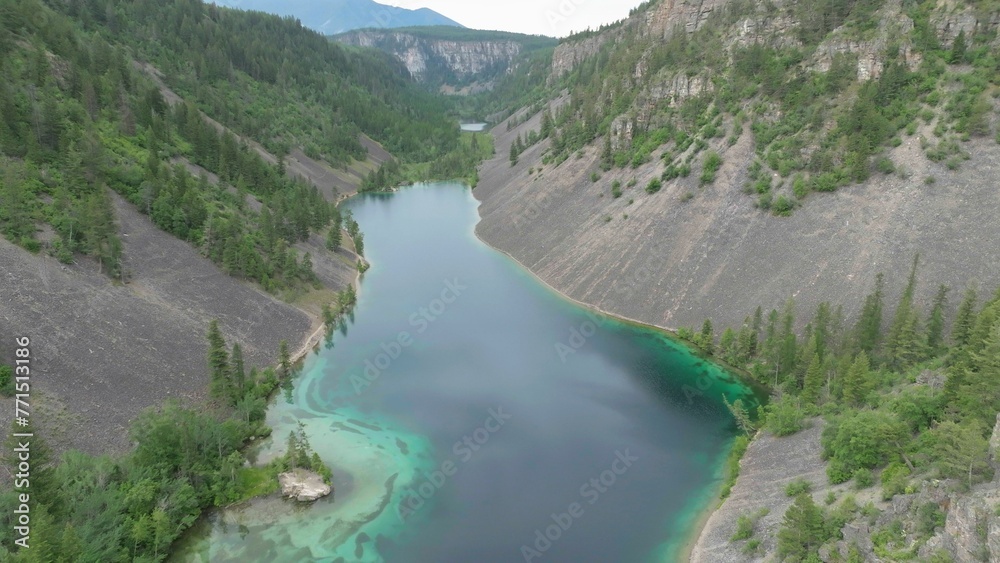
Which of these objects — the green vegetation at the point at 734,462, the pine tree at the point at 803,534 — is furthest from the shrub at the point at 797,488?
the pine tree at the point at 803,534

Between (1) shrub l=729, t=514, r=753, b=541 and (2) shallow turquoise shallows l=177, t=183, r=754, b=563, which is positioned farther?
(2) shallow turquoise shallows l=177, t=183, r=754, b=563

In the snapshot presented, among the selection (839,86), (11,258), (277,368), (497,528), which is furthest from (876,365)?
(11,258)

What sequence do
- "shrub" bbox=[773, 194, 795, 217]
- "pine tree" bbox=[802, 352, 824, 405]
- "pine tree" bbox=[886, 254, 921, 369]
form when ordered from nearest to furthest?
"pine tree" bbox=[802, 352, 824, 405] → "pine tree" bbox=[886, 254, 921, 369] → "shrub" bbox=[773, 194, 795, 217]

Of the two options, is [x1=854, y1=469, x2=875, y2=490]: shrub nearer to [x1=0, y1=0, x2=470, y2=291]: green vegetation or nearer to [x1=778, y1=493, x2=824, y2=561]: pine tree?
[x1=778, y1=493, x2=824, y2=561]: pine tree

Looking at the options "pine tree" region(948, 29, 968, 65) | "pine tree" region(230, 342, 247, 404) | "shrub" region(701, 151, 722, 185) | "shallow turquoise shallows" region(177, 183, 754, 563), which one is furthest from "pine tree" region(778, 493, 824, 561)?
"pine tree" region(948, 29, 968, 65)

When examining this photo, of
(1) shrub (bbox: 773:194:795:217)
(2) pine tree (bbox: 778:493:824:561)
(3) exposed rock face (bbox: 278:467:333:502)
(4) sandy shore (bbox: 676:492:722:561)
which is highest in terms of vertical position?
(1) shrub (bbox: 773:194:795:217)

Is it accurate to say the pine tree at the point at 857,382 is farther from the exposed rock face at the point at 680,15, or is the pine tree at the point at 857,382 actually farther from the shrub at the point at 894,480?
the exposed rock face at the point at 680,15
